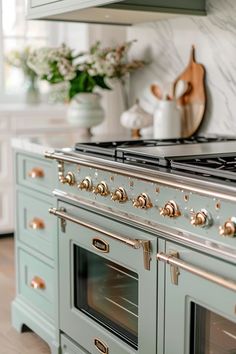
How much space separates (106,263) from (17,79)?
2770 mm

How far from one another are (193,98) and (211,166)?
990 mm

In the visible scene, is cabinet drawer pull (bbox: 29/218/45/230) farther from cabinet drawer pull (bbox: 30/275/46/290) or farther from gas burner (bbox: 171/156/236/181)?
gas burner (bbox: 171/156/236/181)

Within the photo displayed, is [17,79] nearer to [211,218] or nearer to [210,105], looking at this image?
[210,105]

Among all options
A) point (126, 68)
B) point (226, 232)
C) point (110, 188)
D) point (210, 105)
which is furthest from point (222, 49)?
point (226, 232)

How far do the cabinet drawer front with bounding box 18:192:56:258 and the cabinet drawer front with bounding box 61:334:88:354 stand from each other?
35cm

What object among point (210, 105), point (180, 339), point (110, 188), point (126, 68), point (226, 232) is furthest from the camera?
point (126, 68)

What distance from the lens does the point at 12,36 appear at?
14.9ft

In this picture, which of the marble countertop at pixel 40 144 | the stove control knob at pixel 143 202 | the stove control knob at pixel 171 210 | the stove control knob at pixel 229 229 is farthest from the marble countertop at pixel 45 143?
the stove control knob at pixel 229 229

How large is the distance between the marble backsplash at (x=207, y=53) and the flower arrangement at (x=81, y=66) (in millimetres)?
108

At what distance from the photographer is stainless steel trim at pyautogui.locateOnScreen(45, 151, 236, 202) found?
152 centimetres

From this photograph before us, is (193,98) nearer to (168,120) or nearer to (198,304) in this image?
(168,120)

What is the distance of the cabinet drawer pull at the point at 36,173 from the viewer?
2.61 meters

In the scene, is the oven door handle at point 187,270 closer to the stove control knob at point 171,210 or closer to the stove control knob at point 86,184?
the stove control knob at point 171,210

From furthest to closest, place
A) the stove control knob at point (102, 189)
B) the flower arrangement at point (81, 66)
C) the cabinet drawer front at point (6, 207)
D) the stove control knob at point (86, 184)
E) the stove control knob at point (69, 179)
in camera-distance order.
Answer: the cabinet drawer front at point (6, 207) < the flower arrangement at point (81, 66) < the stove control knob at point (69, 179) < the stove control knob at point (86, 184) < the stove control knob at point (102, 189)
